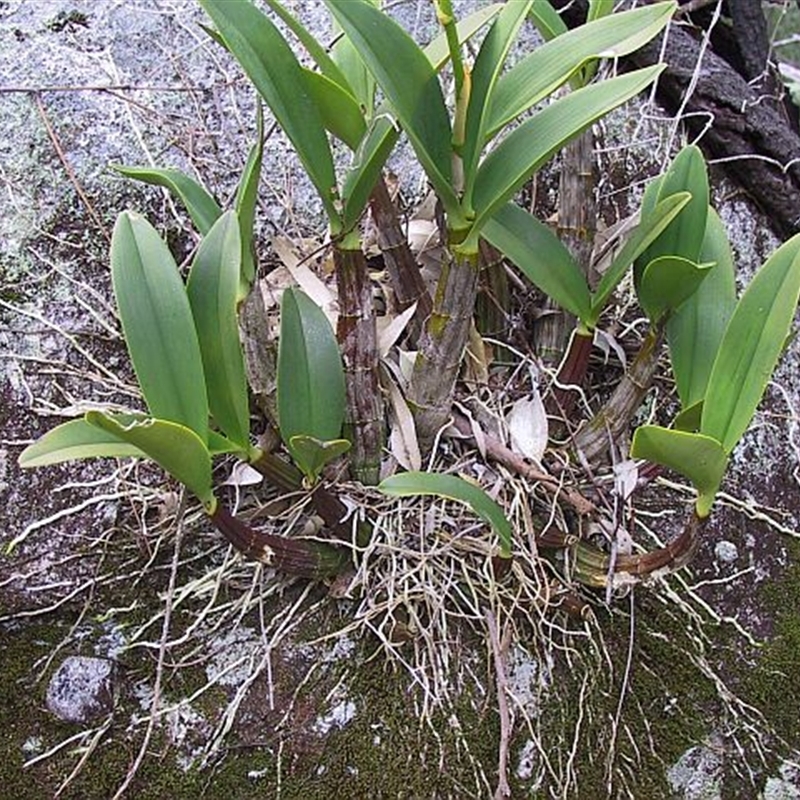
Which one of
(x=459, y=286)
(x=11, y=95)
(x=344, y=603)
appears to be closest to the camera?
(x=459, y=286)

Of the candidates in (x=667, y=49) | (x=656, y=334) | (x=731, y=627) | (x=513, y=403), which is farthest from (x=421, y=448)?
(x=667, y=49)

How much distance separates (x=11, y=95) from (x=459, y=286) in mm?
585

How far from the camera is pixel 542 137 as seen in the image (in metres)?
0.66

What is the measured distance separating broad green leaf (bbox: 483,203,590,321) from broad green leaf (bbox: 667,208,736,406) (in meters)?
0.09

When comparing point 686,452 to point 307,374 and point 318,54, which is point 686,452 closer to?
point 307,374

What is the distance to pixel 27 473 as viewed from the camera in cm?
85

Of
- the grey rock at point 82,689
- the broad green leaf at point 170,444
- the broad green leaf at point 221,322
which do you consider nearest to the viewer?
the broad green leaf at point 170,444

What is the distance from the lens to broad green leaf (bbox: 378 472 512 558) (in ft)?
2.14

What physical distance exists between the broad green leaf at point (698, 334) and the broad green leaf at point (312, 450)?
281mm

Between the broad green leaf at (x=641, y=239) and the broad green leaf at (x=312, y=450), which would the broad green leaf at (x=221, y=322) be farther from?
the broad green leaf at (x=641, y=239)

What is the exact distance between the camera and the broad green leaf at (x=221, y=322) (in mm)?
669

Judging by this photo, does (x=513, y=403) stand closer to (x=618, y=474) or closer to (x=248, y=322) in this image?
(x=618, y=474)

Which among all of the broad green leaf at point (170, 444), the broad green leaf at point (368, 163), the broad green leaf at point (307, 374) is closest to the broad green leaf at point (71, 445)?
the broad green leaf at point (170, 444)

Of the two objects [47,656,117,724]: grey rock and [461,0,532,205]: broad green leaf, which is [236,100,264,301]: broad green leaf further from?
[47,656,117,724]: grey rock
